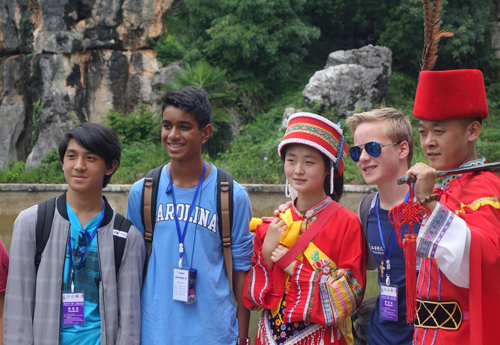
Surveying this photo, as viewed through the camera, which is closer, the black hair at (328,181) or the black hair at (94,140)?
the black hair at (94,140)

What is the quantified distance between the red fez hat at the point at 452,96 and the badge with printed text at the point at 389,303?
828 millimetres

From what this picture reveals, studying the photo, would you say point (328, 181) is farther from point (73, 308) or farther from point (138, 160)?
point (138, 160)

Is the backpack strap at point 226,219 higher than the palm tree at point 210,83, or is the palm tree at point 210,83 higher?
the palm tree at point 210,83

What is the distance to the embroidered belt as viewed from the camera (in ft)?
6.35

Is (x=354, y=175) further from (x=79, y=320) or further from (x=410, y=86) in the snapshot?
(x=79, y=320)

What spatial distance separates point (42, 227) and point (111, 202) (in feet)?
32.0

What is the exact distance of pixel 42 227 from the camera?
2.31 metres

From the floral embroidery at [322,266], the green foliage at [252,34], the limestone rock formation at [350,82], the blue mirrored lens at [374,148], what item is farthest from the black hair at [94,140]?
the green foliage at [252,34]

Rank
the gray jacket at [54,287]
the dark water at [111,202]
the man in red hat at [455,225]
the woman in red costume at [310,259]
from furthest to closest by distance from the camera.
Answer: the dark water at [111,202] → the woman in red costume at [310,259] → the gray jacket at [54,287] → the man in red hat at [455,225]

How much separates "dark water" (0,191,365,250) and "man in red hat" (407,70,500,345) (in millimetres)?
8522

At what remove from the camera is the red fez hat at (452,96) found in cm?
205

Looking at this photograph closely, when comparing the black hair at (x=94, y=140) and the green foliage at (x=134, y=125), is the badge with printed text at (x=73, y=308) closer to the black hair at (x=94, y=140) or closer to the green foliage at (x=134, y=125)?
the black hair at (x=94, y=140)

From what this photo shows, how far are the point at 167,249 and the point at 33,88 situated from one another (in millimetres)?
15178

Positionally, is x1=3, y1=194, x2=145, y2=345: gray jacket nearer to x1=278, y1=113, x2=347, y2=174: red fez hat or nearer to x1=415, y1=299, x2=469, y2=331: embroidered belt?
x1=278, y1=113, x2=347, y2=174: red fez hat
